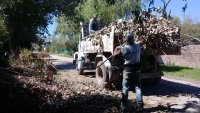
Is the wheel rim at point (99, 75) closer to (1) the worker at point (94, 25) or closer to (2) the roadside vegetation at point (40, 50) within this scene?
(2) the roadside vegetation at point (40, 50)

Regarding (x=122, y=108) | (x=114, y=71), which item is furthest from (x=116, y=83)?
(x=122, y=108)

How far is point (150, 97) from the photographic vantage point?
7.86 m

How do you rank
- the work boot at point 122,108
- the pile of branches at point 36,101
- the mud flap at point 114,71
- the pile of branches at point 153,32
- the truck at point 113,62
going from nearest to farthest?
the pile of branches at point 36,101 → the work boot at point 122,108 → the pile of branches at point 153,32 → the truck at point 113,62 → the mud flap at point 114,71

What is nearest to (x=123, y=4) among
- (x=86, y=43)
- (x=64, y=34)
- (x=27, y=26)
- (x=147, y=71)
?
(x=27, y=26)

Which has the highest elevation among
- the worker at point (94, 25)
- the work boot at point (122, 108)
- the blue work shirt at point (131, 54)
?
the worker at point (94, 25)

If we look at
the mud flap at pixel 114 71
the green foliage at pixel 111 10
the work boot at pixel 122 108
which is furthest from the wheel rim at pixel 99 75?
the green foliage at pixel 111 10

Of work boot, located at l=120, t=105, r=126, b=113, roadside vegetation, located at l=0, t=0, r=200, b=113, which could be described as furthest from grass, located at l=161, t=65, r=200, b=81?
work boot, located at l=120, t=105, r=126, b=113

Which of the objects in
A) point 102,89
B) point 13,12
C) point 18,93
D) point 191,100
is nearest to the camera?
point 18,93

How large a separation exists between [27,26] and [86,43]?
1047 cm

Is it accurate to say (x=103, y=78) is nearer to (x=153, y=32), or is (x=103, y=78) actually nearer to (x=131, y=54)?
(x=153, y=32)

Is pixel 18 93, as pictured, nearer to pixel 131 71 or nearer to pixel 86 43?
pixel 131 71

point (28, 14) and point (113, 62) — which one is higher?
point (28, 14)

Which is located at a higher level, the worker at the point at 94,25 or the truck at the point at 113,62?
the worker at the point at 94,25

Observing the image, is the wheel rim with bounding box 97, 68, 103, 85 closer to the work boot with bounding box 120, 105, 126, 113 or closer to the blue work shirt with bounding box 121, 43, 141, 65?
the blue work shirt with bounding box 121, 43, 141, 65
